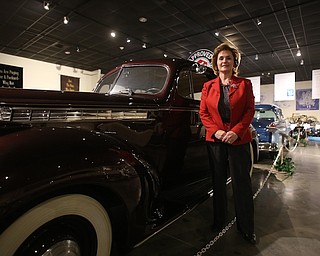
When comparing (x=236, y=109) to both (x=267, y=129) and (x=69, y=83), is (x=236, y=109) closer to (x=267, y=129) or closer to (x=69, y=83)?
(x=267, y=129)

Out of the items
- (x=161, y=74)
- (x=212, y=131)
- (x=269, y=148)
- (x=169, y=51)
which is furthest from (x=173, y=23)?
(x=212, y=131)

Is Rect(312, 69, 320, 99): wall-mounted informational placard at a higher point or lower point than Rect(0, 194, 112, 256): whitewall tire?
higher

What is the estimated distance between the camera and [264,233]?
2230 mm

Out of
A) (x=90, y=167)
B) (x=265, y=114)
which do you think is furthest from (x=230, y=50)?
(x=265, y=114)

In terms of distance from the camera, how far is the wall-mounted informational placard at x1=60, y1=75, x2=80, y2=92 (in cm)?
1197

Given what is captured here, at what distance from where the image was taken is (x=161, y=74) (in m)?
2.41

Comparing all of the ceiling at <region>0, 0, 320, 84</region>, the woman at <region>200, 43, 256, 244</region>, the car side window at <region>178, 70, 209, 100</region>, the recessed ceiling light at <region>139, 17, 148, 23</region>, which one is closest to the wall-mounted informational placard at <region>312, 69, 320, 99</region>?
the ceiling at <region>0, 0, 320, 84</region>

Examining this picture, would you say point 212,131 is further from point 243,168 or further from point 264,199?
point 264,199

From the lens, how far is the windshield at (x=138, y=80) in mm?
2373

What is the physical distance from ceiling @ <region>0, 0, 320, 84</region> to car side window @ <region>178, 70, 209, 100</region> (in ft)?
14.0

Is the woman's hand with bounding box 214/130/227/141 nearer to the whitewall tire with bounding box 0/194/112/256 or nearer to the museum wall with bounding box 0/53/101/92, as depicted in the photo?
the whitewall tire with bounding box 0/194/112/256

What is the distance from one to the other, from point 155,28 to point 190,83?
593cm

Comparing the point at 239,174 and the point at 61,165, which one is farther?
the point at 239,174

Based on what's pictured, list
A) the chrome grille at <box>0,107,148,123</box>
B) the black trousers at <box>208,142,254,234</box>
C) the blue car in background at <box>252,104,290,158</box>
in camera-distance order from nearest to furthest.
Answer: the chrome grille at <box>0,107,148,123</box>, the black trousers at <box>208,142,254,234</box>, the blue car in background at <box>252,104,290,158</box>
